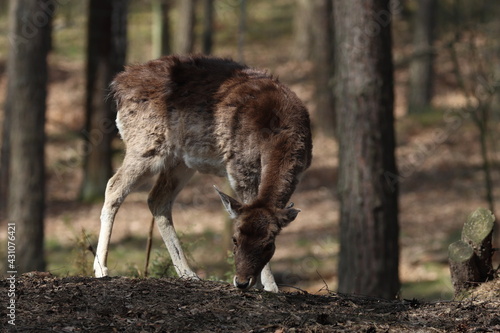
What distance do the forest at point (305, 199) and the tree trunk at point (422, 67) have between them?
0.15ft

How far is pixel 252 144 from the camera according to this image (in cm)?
650

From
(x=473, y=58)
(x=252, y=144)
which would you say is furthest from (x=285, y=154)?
(x=473, y=58)

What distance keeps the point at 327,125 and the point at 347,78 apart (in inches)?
466

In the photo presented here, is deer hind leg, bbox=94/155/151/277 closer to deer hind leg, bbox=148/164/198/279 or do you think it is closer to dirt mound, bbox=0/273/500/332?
deer hind leg, bbox=148/164/198/279

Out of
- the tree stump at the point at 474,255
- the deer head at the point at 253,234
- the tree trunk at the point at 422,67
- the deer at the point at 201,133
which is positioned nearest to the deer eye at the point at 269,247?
the deer head at the point at 253,234

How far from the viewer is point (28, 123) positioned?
11.2 m

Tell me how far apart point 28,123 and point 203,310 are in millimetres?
6861

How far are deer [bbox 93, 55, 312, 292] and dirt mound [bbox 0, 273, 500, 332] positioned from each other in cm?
79

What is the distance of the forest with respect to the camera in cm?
536

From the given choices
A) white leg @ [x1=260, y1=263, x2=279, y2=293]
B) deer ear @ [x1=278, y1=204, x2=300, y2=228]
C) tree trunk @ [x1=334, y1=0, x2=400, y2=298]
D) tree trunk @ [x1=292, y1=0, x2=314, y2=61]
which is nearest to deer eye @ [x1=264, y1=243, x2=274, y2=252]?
deer ear @ [x1=278, y1=204, x2=300, y2=228]

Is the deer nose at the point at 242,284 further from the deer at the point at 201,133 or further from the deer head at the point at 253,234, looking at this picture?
the deer at the point at 201,133

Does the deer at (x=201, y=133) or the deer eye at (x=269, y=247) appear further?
the deer at (x=201, y=133)

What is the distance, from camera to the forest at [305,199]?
5.36 metres

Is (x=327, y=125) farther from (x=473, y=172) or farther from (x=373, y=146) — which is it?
(x=373, y=146)
